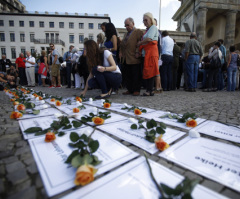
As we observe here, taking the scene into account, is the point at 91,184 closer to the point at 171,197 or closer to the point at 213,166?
the point at 171,197

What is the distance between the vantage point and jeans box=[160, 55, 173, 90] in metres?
4.85

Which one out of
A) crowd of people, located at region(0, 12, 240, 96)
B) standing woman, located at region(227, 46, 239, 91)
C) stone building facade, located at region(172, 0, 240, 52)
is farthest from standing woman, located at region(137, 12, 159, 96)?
stone building facade, located at region(172, 0, 240, 52)

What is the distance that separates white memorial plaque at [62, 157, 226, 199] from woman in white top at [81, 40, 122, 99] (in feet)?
8.19

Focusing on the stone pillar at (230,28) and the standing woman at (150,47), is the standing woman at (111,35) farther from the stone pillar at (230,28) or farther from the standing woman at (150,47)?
the stone pillar at (230,28)

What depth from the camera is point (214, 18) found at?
19750mm

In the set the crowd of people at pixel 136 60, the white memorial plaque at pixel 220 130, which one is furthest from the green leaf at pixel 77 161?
the crowd of people at pixel 136 60

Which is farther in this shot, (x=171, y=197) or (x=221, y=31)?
(x=221, y=31)

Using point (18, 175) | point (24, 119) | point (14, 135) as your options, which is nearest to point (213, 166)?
point (18, 175)

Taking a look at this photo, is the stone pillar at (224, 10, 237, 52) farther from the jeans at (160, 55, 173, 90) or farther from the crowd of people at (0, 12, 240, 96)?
the jeans at (160, 55, 173, 90)

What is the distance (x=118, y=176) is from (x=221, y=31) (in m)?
23.4

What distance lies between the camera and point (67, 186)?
66 centimetres

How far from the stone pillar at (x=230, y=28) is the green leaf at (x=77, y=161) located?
20.9 metres

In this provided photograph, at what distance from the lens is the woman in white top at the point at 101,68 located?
3.05 metres

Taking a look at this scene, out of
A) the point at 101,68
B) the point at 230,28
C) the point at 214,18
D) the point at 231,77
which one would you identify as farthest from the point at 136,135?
the point at 214,18
